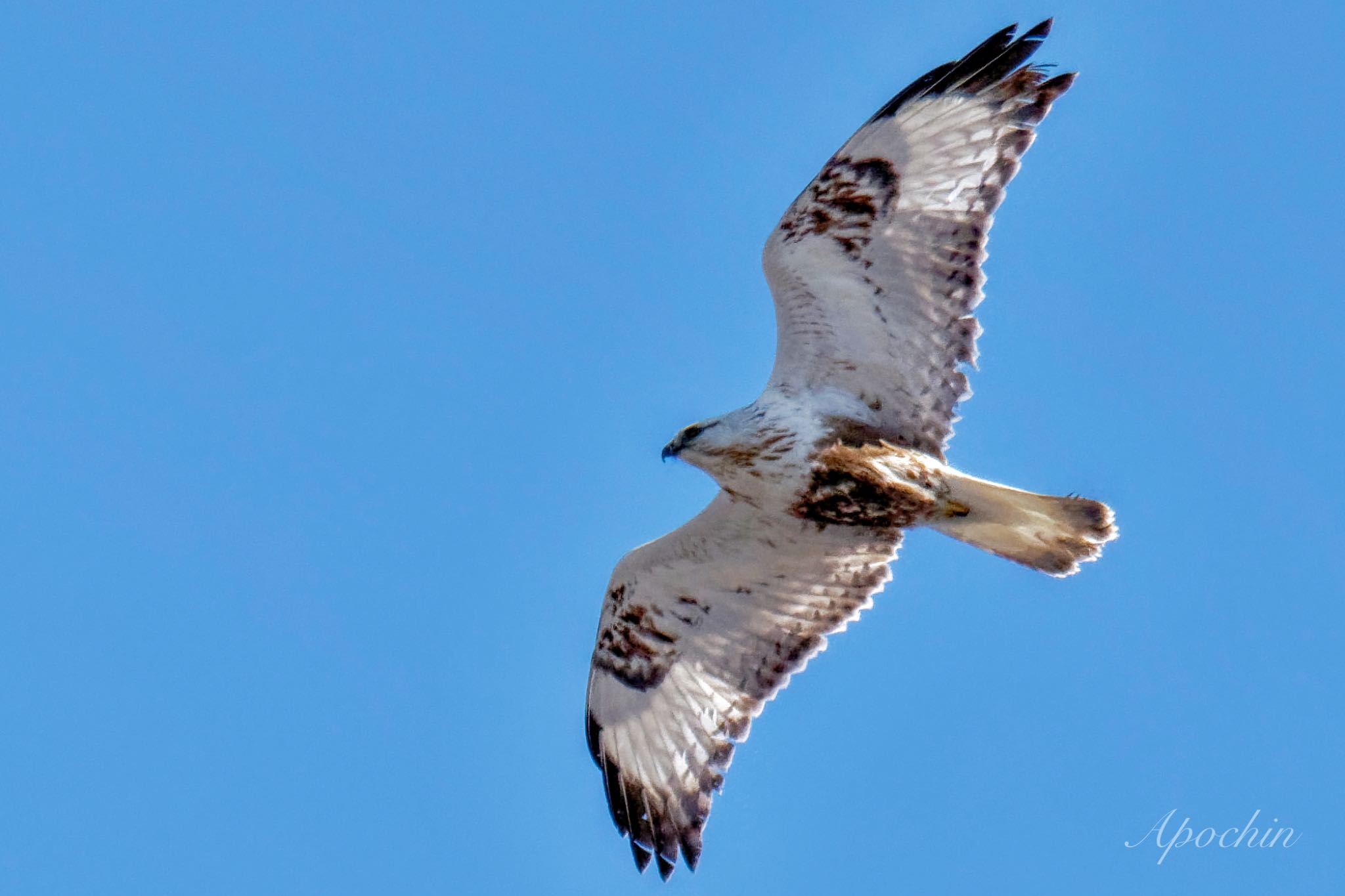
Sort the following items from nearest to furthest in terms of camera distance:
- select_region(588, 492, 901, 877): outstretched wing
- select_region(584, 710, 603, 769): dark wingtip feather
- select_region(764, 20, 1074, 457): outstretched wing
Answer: select_region(764, 20, 1074, 457): outstretched wing < select_region(588, 492, 901, 877): outstretched wing < select_region(584, 710, 603, 769): dark wingtip feather

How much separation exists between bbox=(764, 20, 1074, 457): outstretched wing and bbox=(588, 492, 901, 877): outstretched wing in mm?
1197

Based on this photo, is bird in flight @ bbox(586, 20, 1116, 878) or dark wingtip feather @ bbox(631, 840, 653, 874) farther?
dark wingtip feather @ bbox(631, 840, 653, 874)

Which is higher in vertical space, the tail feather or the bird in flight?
the bird in flight

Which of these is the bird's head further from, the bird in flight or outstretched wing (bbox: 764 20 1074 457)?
outstretched wing (bbox: 764 20 1074 457)

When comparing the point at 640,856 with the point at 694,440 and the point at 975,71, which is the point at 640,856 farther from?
the point at 975,71

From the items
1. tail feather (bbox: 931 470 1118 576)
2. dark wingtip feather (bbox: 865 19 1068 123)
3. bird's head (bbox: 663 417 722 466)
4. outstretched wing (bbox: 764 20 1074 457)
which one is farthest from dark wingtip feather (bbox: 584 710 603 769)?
dark wingtip feather (bbox: 865 19 1068 123)

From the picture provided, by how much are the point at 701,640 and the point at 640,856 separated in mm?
1299

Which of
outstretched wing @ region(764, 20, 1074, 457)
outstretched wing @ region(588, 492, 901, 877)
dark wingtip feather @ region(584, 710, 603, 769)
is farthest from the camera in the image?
dark wingtip feather @ region(584, 710, 603, 769)

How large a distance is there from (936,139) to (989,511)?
199 cm

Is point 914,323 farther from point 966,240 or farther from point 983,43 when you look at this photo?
point 983,43

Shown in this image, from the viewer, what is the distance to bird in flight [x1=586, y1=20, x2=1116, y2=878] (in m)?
8.99

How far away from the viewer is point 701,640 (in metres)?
10.1

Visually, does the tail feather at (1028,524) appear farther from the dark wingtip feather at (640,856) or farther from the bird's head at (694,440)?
the dark wingtip feather at (640,856)

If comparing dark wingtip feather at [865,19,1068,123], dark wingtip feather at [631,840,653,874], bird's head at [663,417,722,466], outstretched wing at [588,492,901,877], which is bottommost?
dark wingtip feather at [631,840,653,874]
